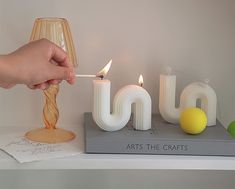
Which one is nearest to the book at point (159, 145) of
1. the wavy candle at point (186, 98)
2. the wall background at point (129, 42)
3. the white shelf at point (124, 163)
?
the white shelf at point (124, 163)

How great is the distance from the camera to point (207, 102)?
3.48 ft

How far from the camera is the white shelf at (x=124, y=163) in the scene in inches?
→ 35.7

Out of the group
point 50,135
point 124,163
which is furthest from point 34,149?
point 124,163

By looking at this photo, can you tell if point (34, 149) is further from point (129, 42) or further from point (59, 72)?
point (129, 42)

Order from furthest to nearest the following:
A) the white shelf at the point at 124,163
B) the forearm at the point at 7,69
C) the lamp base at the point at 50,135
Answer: the lamp base at the point at 50,135 → the white shelf at the point at 124,163 → the forearm at the point at 7,69

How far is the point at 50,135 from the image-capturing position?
1046mm

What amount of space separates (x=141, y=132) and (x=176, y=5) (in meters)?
0.34

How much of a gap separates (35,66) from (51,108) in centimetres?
28

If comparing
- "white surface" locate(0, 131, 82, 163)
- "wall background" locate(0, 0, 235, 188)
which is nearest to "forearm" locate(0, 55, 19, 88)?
"white surface" locate(0, 131, 82, 163)

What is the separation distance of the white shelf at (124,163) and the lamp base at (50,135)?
0.11 meters

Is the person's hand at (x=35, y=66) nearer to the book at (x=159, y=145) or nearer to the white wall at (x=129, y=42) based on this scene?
the book at (x=159, y=145)

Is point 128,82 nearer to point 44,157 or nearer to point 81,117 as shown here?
point 81,117

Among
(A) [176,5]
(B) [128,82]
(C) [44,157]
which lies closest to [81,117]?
(B) [128,82]

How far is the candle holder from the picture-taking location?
100cm
